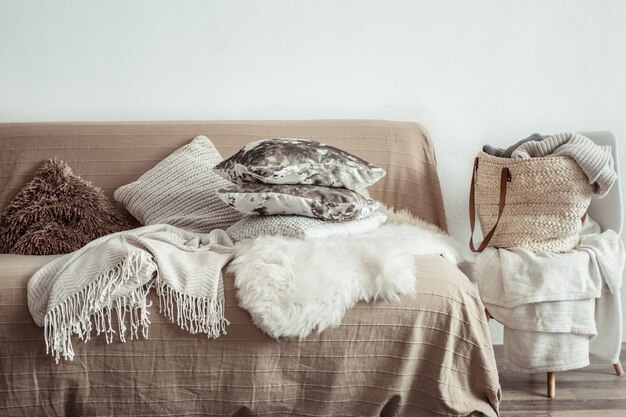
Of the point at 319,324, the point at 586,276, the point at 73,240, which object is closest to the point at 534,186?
the point at 586,276

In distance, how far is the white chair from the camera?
2.62 m

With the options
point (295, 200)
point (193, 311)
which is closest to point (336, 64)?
point (295, 200)

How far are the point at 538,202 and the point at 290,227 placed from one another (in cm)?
86

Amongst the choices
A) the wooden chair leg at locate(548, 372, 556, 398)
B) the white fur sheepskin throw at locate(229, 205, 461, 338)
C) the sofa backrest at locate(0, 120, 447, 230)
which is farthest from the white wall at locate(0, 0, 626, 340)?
the white fur sheepskin throw at locate(229, 205, 461, 338)

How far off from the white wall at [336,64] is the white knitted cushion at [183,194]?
1.46 ft

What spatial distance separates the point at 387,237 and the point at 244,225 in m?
0.45

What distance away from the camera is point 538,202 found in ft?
7.85

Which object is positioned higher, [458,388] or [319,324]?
[319,324]

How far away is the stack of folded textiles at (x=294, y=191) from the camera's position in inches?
84.9

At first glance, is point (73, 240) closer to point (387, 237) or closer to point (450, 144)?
point (387, 237)

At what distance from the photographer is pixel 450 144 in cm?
303

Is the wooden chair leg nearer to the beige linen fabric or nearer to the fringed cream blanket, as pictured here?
the beige linen fabric

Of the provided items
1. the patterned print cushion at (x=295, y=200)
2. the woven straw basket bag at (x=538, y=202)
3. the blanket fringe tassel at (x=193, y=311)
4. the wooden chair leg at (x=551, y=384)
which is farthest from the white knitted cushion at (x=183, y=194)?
the wooden chair leg at (x=551, y=384)

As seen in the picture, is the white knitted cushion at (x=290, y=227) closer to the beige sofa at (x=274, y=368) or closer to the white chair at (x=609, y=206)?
the beige sofa at (x=274, y=368)
